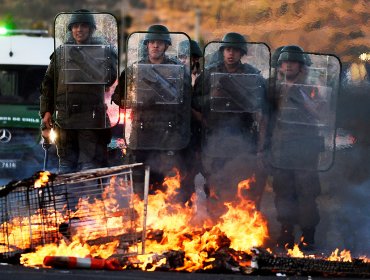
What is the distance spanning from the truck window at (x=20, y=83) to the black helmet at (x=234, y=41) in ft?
16.4

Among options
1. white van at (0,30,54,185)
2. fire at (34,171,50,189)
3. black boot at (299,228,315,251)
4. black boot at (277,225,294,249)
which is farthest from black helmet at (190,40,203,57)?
white van at (0,30,54,185)

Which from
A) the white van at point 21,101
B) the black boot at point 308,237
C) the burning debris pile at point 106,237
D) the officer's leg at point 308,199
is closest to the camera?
the burning debris pile at point 106,237

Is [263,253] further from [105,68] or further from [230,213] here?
[105,68]

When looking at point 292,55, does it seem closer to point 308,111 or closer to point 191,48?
point 308,111

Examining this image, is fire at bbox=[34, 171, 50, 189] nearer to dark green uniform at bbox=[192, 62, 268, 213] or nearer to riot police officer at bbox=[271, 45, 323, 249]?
dark green uniform at bbox=[192, 62, 268, 213]

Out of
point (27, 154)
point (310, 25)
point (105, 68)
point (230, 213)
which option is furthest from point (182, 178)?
point (27, 154)

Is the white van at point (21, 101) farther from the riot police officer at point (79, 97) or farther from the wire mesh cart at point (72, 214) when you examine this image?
the wire mesh cart at point (72, 214)

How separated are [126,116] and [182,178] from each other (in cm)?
82

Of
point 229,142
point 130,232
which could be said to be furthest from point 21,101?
point 130,232

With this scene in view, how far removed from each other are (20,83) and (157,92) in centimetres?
512

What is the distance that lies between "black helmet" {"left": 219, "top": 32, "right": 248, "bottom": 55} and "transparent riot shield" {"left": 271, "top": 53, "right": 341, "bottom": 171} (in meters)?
0.40

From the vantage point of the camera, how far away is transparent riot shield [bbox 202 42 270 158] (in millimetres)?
9703

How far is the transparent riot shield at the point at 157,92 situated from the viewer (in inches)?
381

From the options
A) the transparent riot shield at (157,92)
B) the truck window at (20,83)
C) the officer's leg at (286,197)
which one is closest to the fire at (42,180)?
the transparent riot shield at (157,92)
